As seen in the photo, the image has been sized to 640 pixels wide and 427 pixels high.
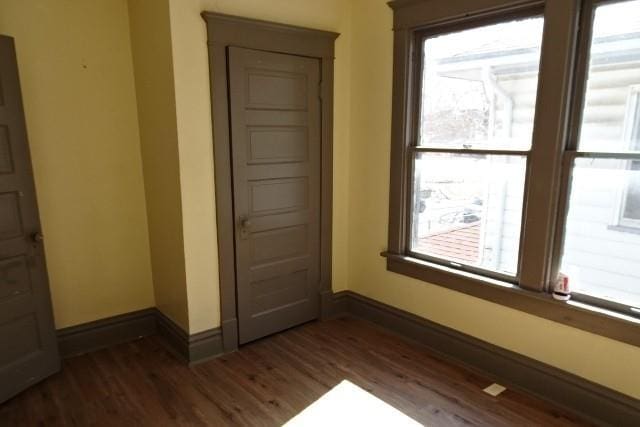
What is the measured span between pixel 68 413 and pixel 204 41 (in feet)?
7.43

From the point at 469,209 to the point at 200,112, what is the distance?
1815mm

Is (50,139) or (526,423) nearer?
(526,423)

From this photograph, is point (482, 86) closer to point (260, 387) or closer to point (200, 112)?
point (200, 112)

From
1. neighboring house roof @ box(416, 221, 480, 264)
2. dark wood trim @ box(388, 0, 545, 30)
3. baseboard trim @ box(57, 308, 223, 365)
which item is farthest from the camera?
baseboard trim @ box(57, 308, 223, 365)

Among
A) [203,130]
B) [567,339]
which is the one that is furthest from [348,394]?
[203,130]

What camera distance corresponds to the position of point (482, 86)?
2.61m

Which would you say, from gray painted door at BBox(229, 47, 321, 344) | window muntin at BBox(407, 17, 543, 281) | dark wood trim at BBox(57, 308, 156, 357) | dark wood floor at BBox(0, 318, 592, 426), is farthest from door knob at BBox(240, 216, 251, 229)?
window muntin at BBox(407, 17, 543, 281)

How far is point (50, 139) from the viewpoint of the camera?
2723mm

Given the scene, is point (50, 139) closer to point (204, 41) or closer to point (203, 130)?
point (203, 130)

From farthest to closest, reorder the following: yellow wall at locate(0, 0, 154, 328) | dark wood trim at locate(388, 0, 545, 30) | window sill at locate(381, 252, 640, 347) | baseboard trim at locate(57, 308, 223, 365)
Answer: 1. baseboard trim at locate(57, 308, 223, 365)
2. yellow wall at locate(0, 0, 154, 328)
3. dark wood trim at locate(388, 0, 545, 30)
4. window sill at locate(381, 252, 640, 347)

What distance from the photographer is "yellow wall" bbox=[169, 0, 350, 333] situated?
2537mm

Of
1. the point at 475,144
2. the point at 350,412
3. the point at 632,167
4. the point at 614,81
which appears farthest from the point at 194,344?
the point at 614,81

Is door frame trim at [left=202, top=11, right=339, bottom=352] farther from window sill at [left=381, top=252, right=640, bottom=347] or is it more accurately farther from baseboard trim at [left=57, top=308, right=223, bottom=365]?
window sill at [left=381, top=252, right=640, bottom=347]

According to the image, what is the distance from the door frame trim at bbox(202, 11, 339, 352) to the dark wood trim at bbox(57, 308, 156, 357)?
72cm
